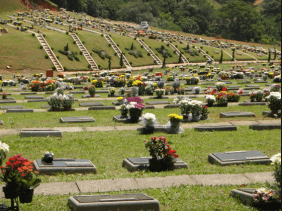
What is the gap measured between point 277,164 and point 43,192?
5.50m

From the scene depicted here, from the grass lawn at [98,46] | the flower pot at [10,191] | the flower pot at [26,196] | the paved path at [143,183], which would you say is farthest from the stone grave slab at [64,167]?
the grass lawn at [98,46]

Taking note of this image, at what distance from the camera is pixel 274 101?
21.6m

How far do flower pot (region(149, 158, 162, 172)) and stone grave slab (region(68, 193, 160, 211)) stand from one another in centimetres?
306

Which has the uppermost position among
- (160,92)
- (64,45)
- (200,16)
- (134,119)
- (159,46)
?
(200,16)

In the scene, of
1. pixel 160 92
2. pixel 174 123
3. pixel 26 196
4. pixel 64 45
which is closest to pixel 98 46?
pixel 64 45

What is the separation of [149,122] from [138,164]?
220 inches

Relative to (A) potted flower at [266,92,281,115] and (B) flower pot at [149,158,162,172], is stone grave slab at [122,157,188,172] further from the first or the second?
(A) potted flower at [266,92,281,115]

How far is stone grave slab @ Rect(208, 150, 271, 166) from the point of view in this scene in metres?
12.5

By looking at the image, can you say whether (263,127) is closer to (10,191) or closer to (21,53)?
(10,191)

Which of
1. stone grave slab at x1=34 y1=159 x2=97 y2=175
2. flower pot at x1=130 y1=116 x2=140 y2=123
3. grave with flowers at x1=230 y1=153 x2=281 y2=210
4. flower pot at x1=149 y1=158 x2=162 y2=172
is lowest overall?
flower pot at x1=130 y1=116 x2=140 y2=123

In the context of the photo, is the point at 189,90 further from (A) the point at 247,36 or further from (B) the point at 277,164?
(A) the point at 247,36

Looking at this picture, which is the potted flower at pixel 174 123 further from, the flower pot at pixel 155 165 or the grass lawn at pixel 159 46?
the grass lawn at pixel 159 46

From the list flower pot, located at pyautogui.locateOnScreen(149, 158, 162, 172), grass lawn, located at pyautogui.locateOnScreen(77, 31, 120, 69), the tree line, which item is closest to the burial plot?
flower pot, located at pyautogui.locateOnScreen(149, 158, 162, 172)

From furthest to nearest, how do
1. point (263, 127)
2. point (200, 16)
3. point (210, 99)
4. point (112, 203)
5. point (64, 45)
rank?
point (200, 16) → point (64, 45) → point (210, 99) → point (263, 127) → point (112, 203)
